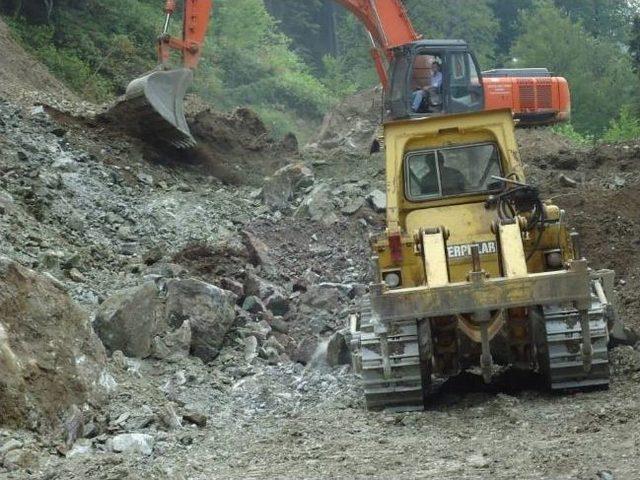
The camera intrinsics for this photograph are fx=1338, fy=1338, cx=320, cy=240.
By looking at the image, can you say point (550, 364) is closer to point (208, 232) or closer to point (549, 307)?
point (549, 307)

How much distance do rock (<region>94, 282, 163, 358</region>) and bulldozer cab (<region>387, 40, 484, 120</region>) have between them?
790cm

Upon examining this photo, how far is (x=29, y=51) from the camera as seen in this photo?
2795 centimetres

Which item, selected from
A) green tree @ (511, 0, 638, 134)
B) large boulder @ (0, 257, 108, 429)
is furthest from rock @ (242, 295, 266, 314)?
green tree @ (511, 0, 638, 134)

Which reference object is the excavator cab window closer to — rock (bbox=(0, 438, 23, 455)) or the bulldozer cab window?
the bulldozer cab window

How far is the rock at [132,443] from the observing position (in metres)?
8.84

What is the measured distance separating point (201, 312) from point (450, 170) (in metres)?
2.87

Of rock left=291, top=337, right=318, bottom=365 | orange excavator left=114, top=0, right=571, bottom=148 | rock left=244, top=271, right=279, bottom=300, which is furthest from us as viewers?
orange excavator left=114, top=0, right=571, bottom=148

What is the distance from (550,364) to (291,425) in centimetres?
197

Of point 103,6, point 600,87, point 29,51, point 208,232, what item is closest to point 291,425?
point 208,232

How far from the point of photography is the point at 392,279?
409 inches

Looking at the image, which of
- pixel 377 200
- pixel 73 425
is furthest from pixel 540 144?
pixel 73 425

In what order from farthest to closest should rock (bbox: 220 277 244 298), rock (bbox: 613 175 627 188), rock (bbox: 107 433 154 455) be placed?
rock (bbox: 613 175 627 188) → rock (bbox: 220 277 244 298) → rock (bbox: 107 433 154 455)

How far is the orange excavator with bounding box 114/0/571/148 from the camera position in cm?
1911

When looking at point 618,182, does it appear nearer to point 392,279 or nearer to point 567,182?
point 567,182
